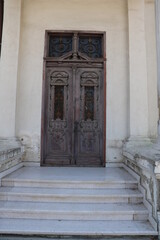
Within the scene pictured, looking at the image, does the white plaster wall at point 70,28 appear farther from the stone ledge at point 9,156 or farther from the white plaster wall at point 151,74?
the white plaster wall at point 151,74

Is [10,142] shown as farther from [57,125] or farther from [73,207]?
[73,207]

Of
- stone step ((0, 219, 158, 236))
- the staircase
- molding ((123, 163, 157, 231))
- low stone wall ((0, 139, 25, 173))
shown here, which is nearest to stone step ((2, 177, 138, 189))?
the staircase

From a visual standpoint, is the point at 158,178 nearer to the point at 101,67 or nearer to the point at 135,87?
the point at 135,87

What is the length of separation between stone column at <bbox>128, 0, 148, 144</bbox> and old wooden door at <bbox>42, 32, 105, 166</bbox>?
0.73 metres

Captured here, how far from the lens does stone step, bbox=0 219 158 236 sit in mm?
2660

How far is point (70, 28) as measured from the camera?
18.1ft

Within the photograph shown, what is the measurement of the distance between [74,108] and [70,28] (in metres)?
2.02

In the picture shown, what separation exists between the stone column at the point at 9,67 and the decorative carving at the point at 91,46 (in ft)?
5.16

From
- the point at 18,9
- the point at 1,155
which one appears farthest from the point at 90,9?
the point at 1,155

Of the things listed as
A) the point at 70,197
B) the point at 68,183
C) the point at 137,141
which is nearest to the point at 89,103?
the point at 137,141

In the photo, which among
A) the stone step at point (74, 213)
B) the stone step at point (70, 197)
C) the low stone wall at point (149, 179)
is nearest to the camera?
the low stone wall at point (149, 179)

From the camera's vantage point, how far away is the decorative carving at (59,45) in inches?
219

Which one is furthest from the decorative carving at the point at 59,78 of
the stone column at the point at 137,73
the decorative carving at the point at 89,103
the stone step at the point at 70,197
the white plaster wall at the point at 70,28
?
the stone step at the point at 70,197

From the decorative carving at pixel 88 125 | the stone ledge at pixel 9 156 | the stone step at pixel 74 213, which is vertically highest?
the decorative carving at pixel 88 125
